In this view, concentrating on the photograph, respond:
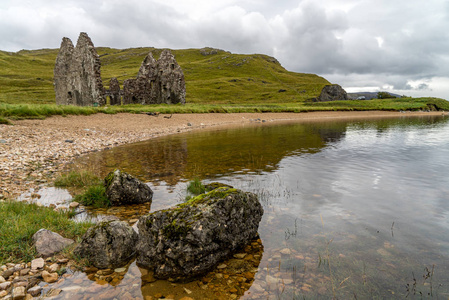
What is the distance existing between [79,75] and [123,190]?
3991 cm

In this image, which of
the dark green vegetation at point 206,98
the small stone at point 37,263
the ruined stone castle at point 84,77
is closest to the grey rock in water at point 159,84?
the ruined stone castle at point 84,77

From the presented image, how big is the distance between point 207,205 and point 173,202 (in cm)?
346

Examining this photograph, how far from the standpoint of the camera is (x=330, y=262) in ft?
18.8

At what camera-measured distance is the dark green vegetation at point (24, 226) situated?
5488 mm

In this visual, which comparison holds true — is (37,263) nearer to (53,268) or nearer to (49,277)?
(53,268)

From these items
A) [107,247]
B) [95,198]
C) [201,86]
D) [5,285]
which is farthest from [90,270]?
[201,86]

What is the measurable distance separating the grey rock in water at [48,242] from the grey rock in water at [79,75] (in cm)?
3913

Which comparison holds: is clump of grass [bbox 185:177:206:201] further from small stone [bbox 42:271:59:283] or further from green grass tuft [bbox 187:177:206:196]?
small stone [bbox 42:271:59:283]

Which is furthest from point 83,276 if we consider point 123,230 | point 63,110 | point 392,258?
point 63,110

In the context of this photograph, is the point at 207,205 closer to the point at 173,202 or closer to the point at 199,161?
the point at 173,202

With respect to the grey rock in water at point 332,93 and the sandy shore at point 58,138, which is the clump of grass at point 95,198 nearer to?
the sandy shore at point 58,138

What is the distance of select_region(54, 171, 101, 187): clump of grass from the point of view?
34.0 ft

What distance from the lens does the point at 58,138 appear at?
19734mm

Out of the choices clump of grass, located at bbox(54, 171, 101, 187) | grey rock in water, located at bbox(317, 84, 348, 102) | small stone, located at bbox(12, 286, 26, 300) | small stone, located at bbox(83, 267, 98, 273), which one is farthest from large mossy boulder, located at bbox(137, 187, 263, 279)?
grey rock in water, located at bbox(317, 84, 348, 102)
